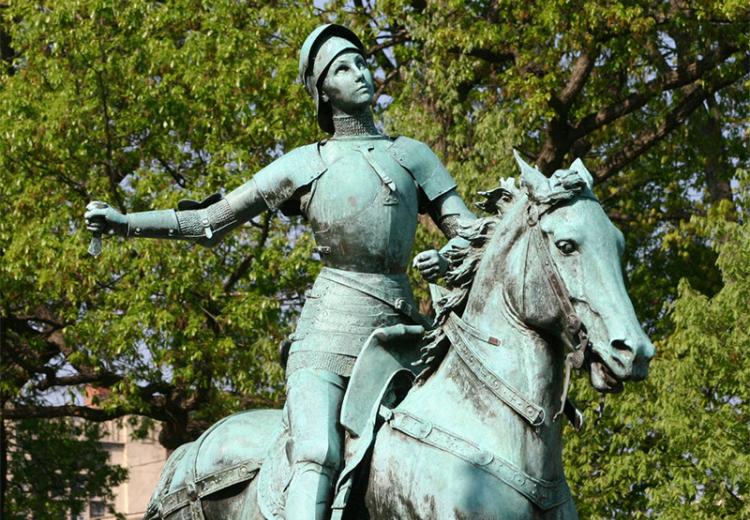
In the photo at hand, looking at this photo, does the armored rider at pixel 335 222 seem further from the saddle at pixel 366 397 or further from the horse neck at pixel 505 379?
the horse neck at pixel 505 379

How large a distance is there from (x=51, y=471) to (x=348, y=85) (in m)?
21.0

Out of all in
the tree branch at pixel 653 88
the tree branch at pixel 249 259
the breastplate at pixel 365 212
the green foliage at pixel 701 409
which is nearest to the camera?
the breastplate at pixel 365 212

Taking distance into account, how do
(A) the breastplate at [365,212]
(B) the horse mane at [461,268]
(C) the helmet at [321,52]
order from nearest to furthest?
(B) the horse mane at [461,268] < (A) the breastplate at [365,212] < (C) the helmet at [321,52]

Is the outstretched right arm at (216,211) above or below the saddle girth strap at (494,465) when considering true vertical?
above

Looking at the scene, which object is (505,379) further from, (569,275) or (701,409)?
(701,409)

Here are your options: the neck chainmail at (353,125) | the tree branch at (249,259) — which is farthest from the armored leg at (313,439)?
the tree branch at (249,259)

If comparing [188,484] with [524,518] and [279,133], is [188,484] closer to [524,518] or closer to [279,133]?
[524,518]

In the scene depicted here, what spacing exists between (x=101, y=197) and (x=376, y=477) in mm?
15653

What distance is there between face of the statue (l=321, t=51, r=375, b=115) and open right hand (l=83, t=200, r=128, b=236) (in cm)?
121

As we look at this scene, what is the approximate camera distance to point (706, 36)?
23531 millimetres

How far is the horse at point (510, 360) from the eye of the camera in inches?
259

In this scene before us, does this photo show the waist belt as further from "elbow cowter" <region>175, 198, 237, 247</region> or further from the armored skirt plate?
"elbow cowter" <region>175, 198, 237, 247</region>

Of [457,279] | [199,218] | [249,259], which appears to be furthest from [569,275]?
[249,259]

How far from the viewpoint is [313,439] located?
733 centimetres
